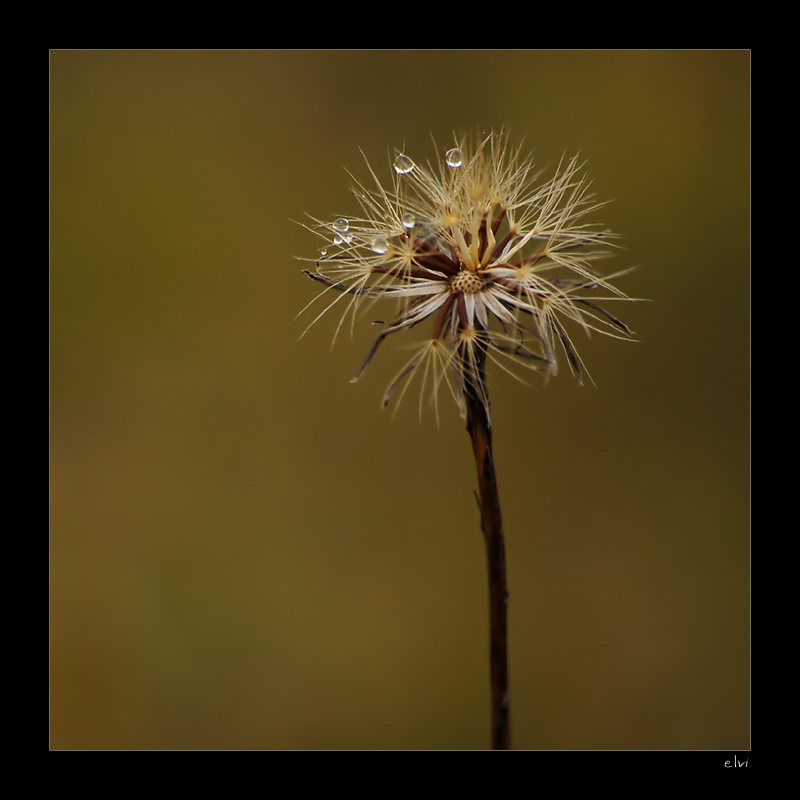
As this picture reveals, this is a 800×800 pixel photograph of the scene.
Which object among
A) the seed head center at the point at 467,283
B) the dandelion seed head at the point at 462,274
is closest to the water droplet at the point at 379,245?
the dandelion seed head at the point at 462,274

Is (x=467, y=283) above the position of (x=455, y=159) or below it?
below

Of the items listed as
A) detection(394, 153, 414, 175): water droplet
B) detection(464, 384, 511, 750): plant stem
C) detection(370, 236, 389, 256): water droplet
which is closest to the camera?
detection(464, 384, 511, 750): plant stem

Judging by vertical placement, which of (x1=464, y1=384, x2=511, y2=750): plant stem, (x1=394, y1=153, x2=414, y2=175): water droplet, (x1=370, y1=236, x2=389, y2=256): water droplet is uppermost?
(x1=394, y1=153, x2=414, y2=175): water droplet

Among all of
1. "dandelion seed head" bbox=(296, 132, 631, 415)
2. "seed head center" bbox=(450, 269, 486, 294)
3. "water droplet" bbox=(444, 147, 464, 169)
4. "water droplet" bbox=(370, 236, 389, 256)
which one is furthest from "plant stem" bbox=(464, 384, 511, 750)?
"water droplet" bbox=(444, 147, 464, 169)

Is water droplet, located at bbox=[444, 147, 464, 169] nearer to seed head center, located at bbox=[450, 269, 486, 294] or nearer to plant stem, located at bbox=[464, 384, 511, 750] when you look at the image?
seed head center, located at bbox=[450, 269, 486, 294]

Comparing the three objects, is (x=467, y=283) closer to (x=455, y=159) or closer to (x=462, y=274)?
(x=462, y=274)

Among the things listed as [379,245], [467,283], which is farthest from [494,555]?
[379,245]
